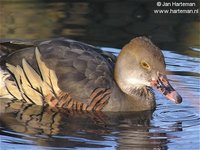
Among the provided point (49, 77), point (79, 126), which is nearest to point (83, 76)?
point (49, 77)

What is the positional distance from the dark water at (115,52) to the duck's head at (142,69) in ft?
1.30

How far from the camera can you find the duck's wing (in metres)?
11.7

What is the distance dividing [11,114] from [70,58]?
4.01 feet

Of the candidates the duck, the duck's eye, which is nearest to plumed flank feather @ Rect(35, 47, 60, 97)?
the duck

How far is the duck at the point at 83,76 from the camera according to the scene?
11.7m

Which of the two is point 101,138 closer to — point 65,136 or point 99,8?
point 65,136

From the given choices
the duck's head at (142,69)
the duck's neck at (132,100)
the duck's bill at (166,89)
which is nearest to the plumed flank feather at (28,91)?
the duck's neck at (132,100)

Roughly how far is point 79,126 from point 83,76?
1050mm

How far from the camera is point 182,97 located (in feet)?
41.0

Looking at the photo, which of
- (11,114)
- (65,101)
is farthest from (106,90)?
(11,114)

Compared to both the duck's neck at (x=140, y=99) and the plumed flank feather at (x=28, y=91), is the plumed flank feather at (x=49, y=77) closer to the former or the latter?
the plumed flank feather at (x=28, y=91)

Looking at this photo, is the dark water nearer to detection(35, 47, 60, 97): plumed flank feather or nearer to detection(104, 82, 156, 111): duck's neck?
detection(104, 82, 156, 111): duck's neck

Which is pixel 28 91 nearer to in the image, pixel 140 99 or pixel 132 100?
pixel 132 100

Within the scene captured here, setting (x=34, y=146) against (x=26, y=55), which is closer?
(x=34, y=146)
